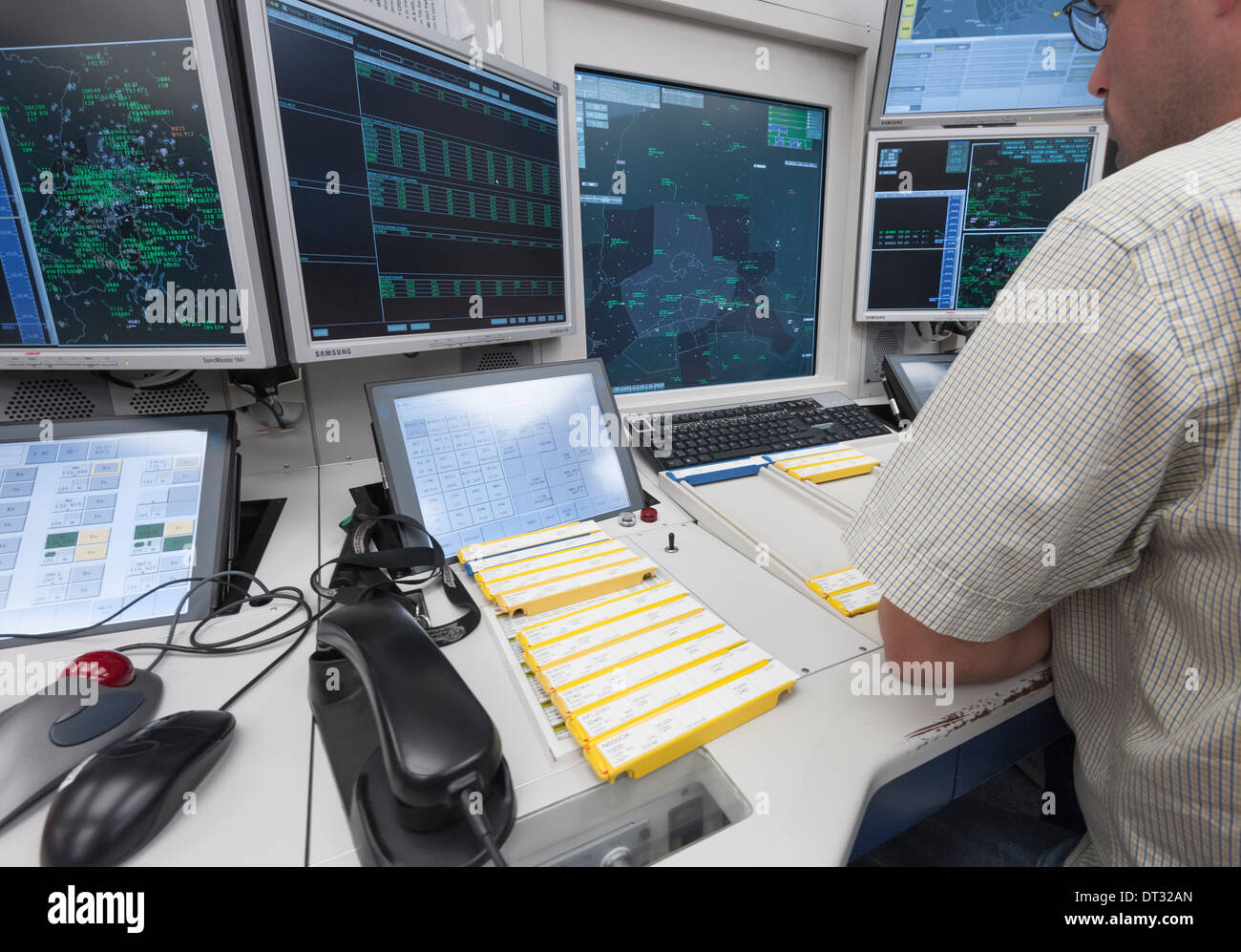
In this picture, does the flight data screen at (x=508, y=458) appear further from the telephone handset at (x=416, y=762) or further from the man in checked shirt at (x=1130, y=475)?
the man in checked shirt at (x=1130, y=475)

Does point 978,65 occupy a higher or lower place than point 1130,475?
higher

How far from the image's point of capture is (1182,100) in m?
0.49

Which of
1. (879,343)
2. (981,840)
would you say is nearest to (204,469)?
(981,840)

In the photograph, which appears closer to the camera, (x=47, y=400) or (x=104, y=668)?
(x=104, y=668)

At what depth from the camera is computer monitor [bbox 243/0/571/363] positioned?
71 cm

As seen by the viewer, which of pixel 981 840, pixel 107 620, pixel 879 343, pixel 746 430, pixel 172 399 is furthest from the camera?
pixel 879 343

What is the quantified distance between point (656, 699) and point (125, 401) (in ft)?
2.93

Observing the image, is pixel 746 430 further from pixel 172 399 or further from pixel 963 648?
pixel 172 399

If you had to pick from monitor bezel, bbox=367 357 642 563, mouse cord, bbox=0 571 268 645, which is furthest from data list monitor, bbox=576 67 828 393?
mouse cord, bbox=0 571 268 645

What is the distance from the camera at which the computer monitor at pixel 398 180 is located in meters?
0.71

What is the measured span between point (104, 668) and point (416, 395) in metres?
0.42

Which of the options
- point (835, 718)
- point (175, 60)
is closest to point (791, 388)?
point (835, 718)

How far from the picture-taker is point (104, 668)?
0.48 metres
